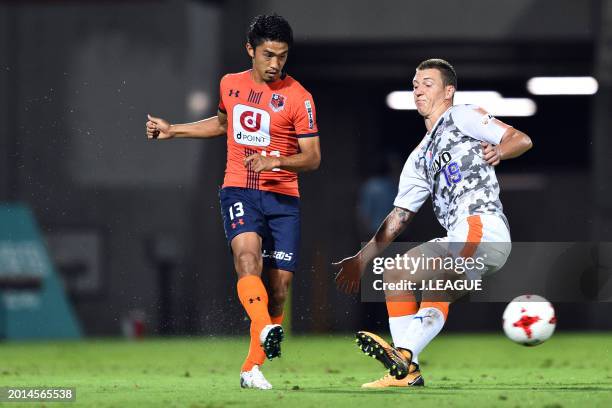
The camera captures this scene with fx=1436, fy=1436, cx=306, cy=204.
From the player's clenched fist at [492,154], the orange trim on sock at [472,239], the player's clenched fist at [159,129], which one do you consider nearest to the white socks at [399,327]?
the orange trim on sock at [472,239]

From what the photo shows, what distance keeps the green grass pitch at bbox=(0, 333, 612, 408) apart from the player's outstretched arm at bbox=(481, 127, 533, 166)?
123 cm

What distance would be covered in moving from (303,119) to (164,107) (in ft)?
25.9

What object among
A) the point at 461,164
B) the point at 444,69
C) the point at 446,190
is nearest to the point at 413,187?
the point at 446,190

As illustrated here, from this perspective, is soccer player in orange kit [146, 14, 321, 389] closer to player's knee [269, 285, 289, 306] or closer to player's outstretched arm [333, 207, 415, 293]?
player's knee [269, 285, 289, 306]

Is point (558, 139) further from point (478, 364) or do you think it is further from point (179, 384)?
point (179, 384)

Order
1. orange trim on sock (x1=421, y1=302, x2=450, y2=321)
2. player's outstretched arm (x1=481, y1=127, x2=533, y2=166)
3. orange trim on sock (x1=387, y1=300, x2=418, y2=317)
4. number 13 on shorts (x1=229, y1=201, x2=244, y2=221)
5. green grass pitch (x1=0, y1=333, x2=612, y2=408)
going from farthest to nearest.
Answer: number 13 on shorts (x1=229, y1=201, x2=244, y2=221), orange trim on sock (x1=387, y1=300, x2=418, y2=317), orange trim on sock (x1=421, y1=302, x2=450, y2=321), player's outstretched arm (x1=481, y1=127, x2=533, y2=166), green grass pitch (x1=0, y1=333, x2=612, y2=408)

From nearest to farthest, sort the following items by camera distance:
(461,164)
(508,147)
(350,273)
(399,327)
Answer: (508,147), (461,164), (399,327), (350,273)

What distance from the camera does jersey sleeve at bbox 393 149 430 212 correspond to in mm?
8016

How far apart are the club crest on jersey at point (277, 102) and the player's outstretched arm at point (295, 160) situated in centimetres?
22

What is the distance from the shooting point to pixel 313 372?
32.9 feet

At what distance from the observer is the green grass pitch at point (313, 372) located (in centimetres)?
708

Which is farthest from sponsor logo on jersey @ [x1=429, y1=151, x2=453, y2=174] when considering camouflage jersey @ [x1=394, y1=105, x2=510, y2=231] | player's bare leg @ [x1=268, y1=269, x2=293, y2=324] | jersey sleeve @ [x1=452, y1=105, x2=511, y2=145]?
player's bare leg @ [x1=268, y1=269, x2=293, y2=324]

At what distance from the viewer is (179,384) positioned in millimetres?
8609

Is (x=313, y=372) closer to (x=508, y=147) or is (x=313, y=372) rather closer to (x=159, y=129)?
(x=159, y=129)
